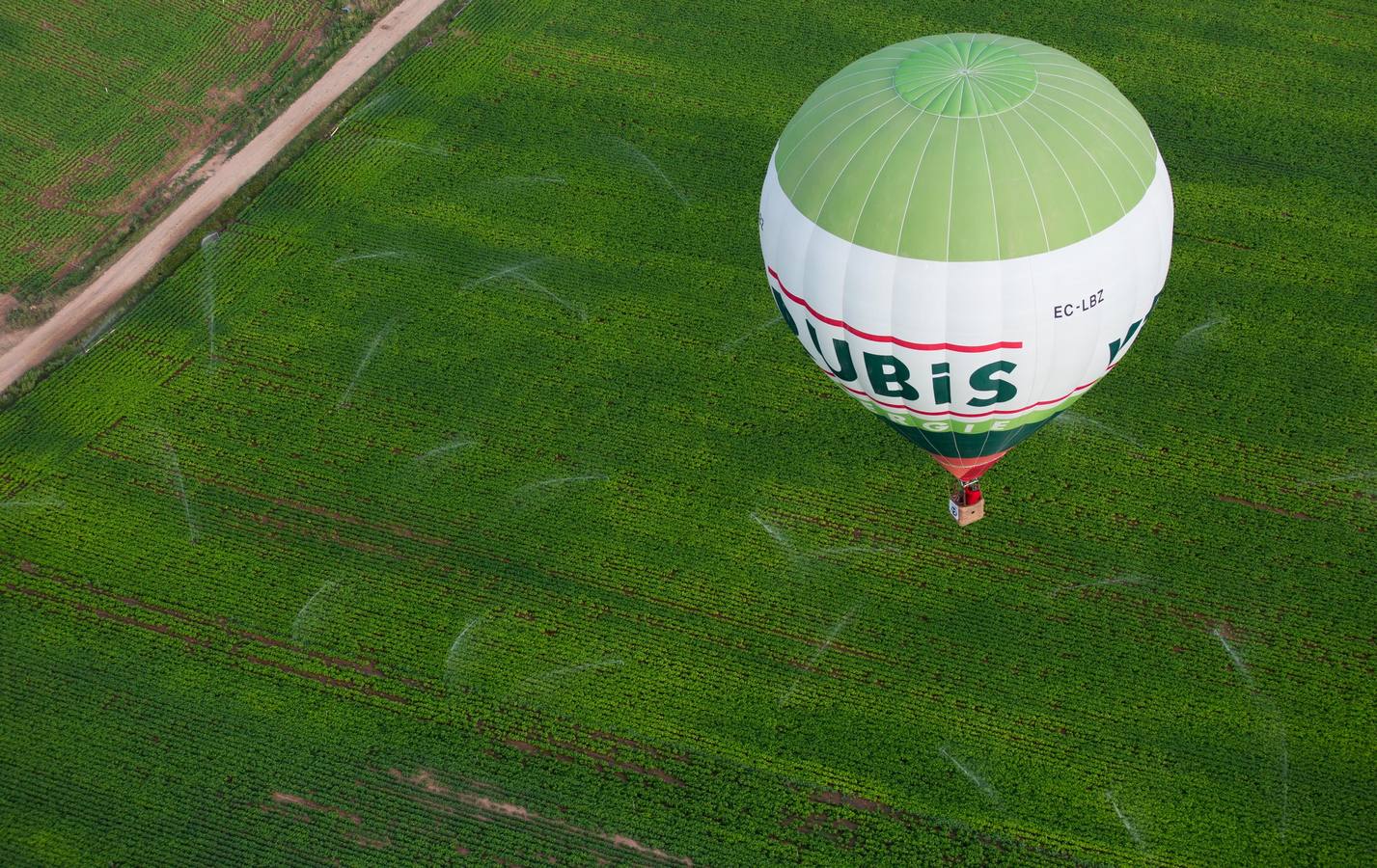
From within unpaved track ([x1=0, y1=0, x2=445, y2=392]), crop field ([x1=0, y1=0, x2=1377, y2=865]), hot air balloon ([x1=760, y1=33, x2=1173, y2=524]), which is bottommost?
crop field ([x1=0, y1=0, x2=1377, y2=865])

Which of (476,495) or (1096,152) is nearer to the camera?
(1096,152)

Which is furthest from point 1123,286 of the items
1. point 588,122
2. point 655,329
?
point 588,122

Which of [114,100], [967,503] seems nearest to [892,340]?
[967,503]

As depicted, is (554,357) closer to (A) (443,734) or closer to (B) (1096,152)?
(A) (443,734)

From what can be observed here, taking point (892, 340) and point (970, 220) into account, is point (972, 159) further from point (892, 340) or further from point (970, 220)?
point (892, 340)

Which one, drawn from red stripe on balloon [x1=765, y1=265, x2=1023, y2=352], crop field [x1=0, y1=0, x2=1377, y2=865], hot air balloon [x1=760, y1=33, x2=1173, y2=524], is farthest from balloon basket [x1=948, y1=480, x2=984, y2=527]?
red stripe on balloon [x1=765, y1=265, x2=1023, y2=352]

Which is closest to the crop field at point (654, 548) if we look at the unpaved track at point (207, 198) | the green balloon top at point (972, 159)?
the unpaved track at point (207, 198)

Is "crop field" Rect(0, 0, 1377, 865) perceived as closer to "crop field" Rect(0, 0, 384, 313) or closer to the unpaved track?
the unpaved track
